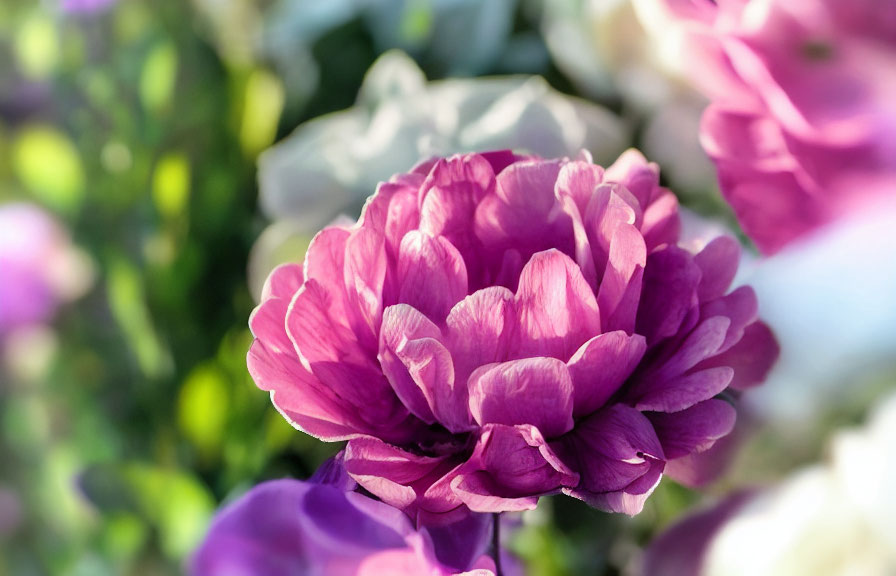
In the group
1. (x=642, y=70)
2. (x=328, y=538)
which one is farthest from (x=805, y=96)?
(x=328, y=538)

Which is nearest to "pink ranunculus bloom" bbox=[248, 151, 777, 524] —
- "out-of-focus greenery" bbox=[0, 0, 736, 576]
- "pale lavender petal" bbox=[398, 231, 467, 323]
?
"pale lavender petal" bbox=[398, 231, 467, 323]

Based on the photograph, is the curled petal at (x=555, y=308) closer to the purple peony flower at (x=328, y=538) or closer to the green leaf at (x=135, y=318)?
the purple peony flower at (x=328, y=538)

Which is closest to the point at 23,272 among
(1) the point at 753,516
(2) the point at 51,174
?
(2) the point at 51,174

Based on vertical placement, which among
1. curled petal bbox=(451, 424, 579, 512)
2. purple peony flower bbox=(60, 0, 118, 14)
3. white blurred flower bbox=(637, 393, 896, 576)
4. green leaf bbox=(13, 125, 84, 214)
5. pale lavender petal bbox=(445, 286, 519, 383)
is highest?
purple peony flower bbox=(60, 0, 118, 14)

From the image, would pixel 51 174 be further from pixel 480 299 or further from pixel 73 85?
pixel 480 299

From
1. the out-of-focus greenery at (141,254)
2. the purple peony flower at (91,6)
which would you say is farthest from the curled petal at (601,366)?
the purple peony flower at (91,6)

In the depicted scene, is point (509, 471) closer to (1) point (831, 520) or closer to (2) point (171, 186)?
(1) point (831, 520)

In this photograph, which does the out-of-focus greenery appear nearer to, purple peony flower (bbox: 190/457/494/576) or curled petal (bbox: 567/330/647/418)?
purple peony flower (bbox: 190/457/494/576)
